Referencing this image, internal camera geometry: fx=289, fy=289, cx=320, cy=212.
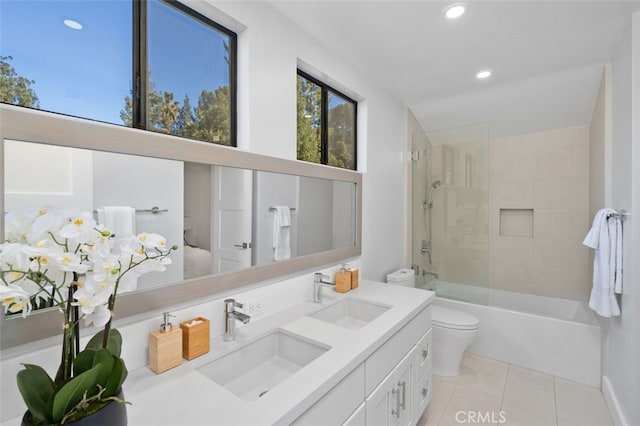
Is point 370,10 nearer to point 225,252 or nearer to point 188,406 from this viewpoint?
point 225,252

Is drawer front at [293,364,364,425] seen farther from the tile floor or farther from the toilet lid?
the toilet lid

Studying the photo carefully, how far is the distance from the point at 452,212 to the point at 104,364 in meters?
2.96

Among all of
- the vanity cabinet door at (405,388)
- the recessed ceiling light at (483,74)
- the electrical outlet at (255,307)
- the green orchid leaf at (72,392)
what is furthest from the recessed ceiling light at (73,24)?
the recessed ceiling light at (483,74)

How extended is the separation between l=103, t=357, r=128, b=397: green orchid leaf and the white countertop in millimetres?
184

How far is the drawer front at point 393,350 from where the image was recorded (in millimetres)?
1222

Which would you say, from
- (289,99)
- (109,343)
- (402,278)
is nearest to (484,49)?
(289,99)

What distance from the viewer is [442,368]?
235 centimetres

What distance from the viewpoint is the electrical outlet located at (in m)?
1.40

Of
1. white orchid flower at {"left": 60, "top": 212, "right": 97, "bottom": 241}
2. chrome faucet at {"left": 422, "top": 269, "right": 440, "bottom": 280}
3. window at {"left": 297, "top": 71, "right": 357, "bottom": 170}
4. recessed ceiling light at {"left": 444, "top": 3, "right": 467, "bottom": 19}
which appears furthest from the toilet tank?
white orchid flower at {"left": 60, "top": 212, "right": 97, "bottom": 241}

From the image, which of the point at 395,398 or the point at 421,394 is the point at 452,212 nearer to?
the point at 421,394

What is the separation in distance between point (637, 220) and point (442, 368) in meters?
1.62

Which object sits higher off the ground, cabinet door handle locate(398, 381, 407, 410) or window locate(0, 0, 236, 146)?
window locate(0, 0, 236, 146)

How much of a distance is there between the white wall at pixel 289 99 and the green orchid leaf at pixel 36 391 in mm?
1108

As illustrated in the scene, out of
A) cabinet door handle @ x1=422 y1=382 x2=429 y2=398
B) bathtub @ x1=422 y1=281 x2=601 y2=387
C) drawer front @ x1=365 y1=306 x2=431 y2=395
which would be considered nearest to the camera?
drawer front @ x1=365 y1=306 x2=431 y2=395
